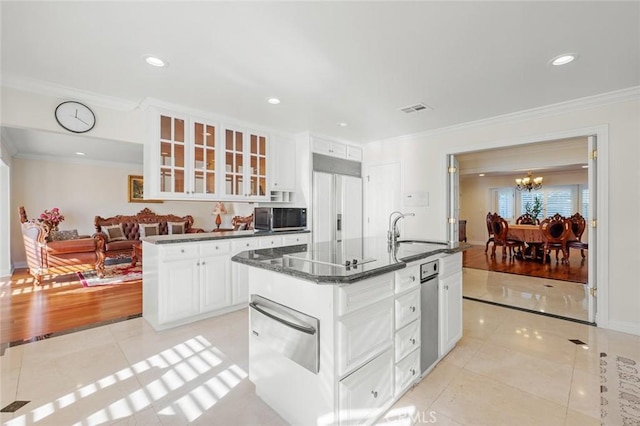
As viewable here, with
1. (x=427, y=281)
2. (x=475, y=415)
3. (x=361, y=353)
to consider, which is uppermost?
(x=427, y=281)

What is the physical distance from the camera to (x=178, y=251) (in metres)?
2.93

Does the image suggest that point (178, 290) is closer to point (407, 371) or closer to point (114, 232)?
point (407, 371)

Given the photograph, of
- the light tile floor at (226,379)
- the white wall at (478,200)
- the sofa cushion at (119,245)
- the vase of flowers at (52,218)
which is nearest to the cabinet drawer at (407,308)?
the light tile floor at (226,379)

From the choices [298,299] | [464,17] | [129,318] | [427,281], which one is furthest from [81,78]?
[427,281]

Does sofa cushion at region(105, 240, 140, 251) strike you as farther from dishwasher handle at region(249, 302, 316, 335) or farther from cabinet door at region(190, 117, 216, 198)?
dishwasher handle at region(249, 302, 316, 335)

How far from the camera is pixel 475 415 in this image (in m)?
1.68

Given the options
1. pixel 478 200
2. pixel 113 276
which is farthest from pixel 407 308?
pixel 478 200

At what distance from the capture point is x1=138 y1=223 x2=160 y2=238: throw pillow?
21.4 ft

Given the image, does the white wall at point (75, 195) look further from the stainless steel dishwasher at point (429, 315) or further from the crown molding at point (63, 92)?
the stainless steel dishwasher at point (429, 315)

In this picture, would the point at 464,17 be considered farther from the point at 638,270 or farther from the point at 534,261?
the point at 534,261

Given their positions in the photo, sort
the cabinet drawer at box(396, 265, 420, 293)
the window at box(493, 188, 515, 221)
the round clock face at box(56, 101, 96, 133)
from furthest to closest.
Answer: the window at box(493, 188, 515, 221), the round clock face at box(56, 101, 96, 133), the cabinet drawer at box(396, 265, 420, 293)

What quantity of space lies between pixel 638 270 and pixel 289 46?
390 cm

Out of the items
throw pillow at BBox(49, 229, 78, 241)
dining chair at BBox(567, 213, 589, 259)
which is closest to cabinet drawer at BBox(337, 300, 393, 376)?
dining chair at BBox(567, 213, 589, 259)

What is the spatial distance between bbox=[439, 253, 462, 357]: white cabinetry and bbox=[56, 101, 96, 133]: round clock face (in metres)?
3.63
